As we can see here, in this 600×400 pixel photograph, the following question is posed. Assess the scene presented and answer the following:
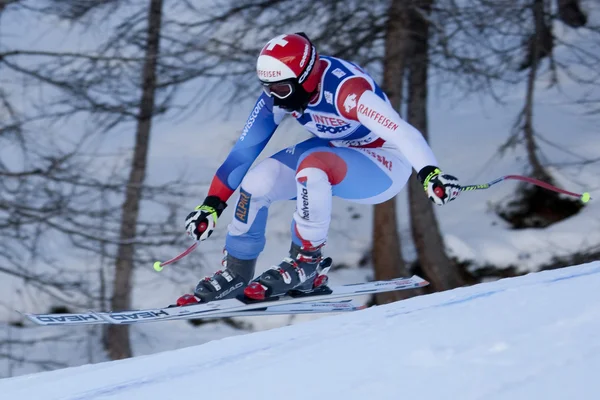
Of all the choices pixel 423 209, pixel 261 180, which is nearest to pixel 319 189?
pixel 261 180

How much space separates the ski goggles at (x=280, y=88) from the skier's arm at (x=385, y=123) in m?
0.25

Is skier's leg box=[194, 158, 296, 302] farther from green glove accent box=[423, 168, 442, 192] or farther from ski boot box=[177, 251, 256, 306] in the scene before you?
green glove accent box=[423, 168, 442, 192]

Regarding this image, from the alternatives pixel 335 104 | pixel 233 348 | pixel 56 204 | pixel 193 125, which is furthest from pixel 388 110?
pixel 193 125

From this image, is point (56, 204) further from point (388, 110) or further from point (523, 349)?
point (523, 349)

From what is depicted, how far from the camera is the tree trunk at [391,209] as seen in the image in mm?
8969

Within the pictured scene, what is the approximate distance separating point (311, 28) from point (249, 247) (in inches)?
197

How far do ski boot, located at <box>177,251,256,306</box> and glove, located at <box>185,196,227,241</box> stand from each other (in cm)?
37

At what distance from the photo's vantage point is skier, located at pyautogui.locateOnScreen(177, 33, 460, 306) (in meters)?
4.27

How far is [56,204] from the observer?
842 centimetres

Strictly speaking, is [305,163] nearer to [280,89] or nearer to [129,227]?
[280,89]

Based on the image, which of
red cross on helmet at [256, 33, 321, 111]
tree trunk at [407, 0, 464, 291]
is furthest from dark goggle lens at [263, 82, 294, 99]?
tree trunk at [407, 0, 464, 291]

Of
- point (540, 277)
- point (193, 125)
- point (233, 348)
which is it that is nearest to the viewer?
point (233, 348)

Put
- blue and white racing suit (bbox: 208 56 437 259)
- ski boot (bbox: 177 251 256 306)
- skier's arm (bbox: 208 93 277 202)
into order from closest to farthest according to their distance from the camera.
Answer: blue and white racing suit (bbox: 208 56 437 259), skier's arm (bbox: 208 93 277 202), ski boot (bbox: 177 251 256 306)

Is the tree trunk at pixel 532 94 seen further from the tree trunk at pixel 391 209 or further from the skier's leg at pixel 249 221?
the skier's leg at pixel 249 221
